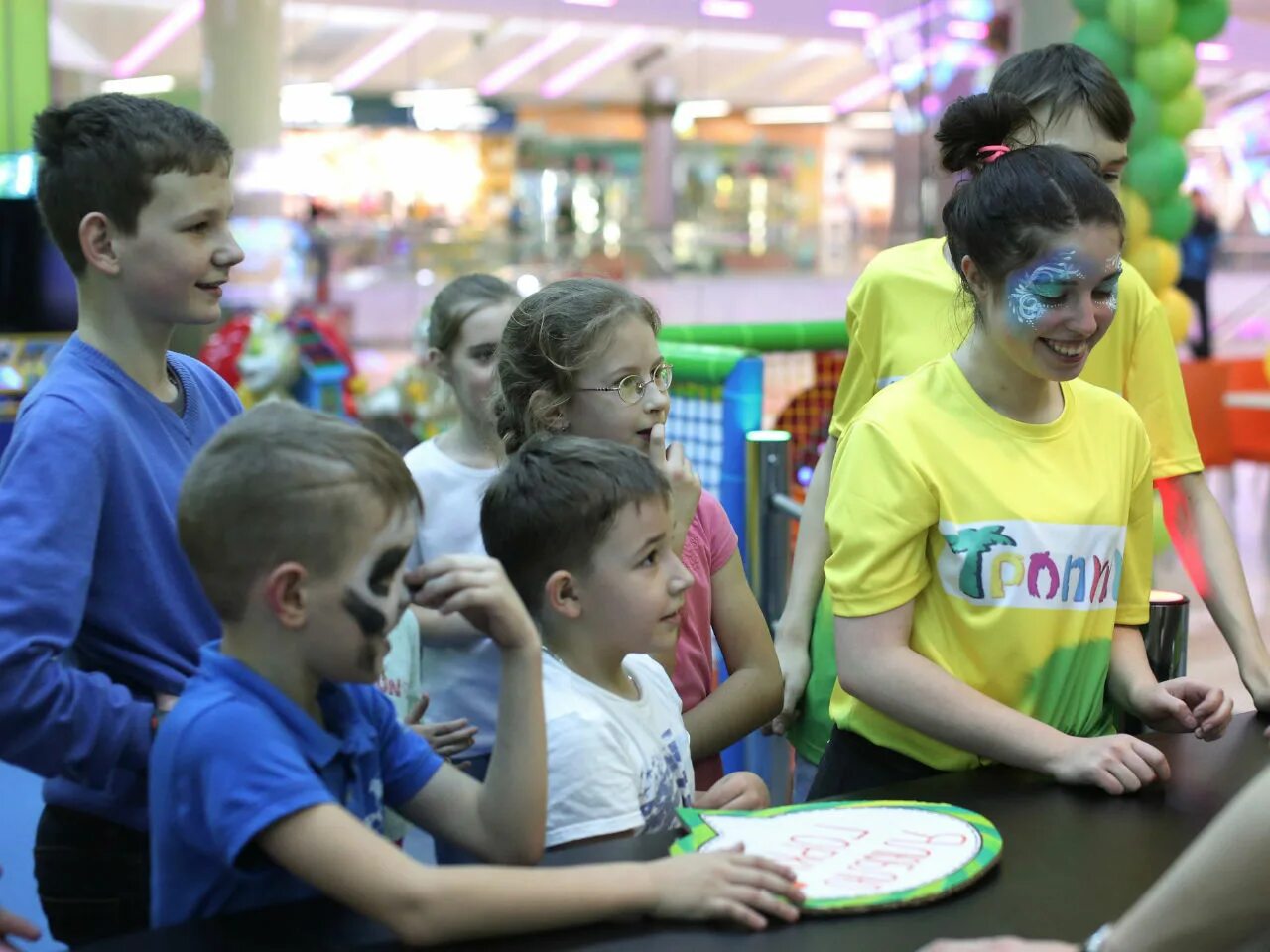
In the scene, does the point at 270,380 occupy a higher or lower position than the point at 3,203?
lower

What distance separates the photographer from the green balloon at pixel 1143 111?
17.4 feet

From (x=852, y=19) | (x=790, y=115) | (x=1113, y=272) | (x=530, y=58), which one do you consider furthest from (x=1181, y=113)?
(x=790, y=115)

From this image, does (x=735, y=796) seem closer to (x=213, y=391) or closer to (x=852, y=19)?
(x=213, y=391)

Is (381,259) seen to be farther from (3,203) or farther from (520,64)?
(3,203)

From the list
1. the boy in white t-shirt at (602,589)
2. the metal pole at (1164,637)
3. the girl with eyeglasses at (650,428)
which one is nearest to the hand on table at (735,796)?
the boy in white t-shirt at (602,589)

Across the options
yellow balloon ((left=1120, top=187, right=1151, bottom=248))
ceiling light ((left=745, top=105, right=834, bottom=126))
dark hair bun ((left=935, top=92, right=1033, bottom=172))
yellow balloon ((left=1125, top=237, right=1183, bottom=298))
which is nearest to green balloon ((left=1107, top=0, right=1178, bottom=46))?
yellow balloon ((left=1120, top=187, right=1151, bottom=248))

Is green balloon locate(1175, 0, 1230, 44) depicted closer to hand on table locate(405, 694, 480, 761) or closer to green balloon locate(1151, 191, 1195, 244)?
green balloon locate(1151, 191, 1195, 244)

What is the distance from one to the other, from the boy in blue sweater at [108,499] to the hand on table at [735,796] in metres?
0.55

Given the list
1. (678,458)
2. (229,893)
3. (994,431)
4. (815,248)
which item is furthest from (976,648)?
(815,248)

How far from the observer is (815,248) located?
450 inches

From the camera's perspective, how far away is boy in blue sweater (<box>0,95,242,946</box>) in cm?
138

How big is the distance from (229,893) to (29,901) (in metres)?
2.09

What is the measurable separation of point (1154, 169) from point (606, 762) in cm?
469

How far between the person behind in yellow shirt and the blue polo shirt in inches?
34.8
